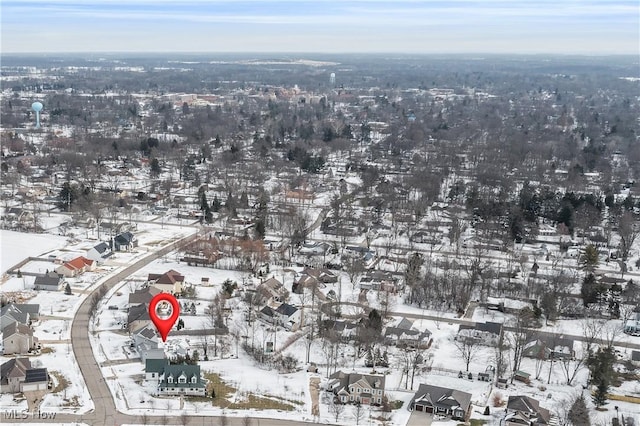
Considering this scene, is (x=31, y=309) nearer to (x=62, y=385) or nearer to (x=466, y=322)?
(x=62, y=385)

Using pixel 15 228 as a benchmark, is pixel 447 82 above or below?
above

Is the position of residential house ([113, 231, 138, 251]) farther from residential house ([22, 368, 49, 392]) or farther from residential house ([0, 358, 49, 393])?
residential house ([22, 368, 49, 392])

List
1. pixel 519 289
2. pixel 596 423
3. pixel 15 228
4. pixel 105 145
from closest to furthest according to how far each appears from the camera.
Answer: pixel 596 423, pixel 519 289, pixel 15 228, pixel 105 145

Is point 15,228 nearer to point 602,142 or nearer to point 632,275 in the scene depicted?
point 632,275

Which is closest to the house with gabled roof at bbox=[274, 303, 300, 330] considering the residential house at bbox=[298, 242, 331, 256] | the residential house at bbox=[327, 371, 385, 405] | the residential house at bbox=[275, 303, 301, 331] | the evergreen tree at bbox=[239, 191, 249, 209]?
the residential house at bbox=[275, 303, 301, 331]

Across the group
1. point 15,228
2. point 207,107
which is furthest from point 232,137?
point 15,228

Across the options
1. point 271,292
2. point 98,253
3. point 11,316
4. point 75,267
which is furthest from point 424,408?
point 98,253
